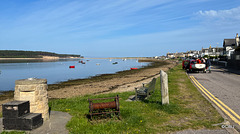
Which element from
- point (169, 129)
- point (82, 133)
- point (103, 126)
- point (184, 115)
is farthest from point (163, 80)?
point (82, 133)

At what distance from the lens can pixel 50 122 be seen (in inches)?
251

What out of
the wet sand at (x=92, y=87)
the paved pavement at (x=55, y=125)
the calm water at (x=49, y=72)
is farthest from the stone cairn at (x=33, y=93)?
the calm water at (x=49, y=72)

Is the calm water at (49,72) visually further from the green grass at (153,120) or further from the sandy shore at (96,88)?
the green grass at (153,120)

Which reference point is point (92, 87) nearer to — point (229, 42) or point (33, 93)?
point (33, 93)

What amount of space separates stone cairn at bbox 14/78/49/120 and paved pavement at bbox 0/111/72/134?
1.34 feet

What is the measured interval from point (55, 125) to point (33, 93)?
1274mm

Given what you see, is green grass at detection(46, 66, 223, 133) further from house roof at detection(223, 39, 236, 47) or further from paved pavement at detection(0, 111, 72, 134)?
house roof at detection(223, 39, 236, 47)

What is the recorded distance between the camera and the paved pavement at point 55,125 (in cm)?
548

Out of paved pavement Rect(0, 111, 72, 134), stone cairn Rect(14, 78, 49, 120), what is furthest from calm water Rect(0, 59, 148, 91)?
stone cairn Rect(14, 78, 49, 120)

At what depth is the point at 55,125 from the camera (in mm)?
6023

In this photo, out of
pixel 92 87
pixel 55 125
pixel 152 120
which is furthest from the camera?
pixel 92 87

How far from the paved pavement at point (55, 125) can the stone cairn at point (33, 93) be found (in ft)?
1.34

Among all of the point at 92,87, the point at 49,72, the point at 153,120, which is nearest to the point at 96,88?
the point at 92,87

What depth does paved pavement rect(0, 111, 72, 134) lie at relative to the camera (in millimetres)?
5480
